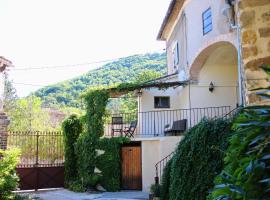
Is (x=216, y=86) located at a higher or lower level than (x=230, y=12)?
lower

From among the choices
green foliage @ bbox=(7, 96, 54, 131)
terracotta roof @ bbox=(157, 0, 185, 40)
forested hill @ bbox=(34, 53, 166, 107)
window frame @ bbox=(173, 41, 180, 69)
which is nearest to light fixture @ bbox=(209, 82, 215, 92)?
window frame @ bbox=(173, 41, 180, 69)

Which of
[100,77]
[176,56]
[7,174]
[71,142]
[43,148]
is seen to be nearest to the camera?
[7,174]

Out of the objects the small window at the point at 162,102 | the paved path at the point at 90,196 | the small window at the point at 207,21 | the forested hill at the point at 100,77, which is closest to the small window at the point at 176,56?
the small window at the point at 162,102

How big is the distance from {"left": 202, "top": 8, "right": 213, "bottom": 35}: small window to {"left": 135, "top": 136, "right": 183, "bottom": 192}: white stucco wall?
4.42m

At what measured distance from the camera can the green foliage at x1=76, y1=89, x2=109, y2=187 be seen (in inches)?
575

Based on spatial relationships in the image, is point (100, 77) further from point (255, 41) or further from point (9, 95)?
point (255, 41)

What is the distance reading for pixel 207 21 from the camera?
13.1 meters

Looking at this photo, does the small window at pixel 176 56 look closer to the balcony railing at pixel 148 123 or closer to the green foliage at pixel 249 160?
the balcony railing at pixel 148 123

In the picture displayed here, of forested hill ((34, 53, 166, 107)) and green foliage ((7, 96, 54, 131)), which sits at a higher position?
forested hill ((34, 53, 166, 107))

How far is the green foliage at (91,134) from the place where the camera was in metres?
14.6

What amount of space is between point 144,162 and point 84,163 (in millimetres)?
2665

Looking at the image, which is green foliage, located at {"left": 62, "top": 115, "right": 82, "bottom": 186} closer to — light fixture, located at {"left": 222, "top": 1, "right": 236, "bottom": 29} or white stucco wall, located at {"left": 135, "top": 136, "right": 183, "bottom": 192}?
white stucco wall, located at {"left": 135, "top": 136, "right": 183, "bottom": 192}

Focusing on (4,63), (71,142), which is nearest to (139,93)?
(71,142)

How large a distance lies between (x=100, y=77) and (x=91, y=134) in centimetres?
2197
